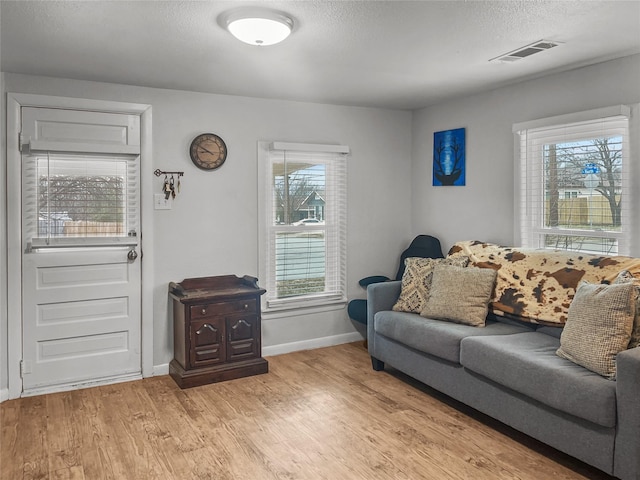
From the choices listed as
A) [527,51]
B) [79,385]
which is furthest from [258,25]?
[79,385]

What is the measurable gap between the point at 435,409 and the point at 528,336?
0.76 metres

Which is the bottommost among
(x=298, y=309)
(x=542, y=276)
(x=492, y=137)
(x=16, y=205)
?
(x=298, y=309)

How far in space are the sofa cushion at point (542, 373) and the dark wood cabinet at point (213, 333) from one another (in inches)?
65.6

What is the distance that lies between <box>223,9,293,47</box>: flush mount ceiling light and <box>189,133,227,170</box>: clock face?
160 centimetres

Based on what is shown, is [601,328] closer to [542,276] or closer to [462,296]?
[542,276]

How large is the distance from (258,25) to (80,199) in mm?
2059

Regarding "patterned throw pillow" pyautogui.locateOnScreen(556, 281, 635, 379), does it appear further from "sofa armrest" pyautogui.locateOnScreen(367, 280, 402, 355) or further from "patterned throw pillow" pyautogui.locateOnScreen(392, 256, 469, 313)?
"sofa armrest" pyautogui.locateOnScreen(367, 280, 402, 355)

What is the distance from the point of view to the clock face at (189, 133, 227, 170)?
4.16 meters

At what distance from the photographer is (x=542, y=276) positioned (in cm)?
343

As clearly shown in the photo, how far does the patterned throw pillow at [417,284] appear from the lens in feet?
12.9

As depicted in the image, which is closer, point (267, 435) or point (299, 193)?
point (267, 435)

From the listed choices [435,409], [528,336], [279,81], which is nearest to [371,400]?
[435,409]

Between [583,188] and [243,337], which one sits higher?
[583,188]

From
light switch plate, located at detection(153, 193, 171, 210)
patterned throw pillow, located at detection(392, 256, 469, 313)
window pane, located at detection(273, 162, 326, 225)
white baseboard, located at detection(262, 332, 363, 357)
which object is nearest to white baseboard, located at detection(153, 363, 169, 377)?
white baseboard, located at detection(262, 332, 363, 357)
